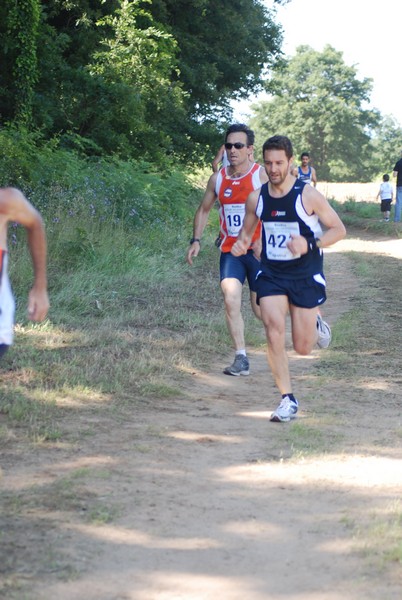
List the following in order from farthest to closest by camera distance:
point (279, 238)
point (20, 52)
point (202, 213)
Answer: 1. point (20, 52)
2. point (202, 213)
3. point (279, 238)

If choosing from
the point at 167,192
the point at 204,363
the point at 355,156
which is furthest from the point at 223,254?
the point at 355,156

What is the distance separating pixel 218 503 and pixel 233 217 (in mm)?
4128

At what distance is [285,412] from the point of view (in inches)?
275

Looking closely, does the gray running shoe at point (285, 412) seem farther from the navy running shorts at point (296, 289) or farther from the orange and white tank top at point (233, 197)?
the orange and white tank top at point (233, 197)

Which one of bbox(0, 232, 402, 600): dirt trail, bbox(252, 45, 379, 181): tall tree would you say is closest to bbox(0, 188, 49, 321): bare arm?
bbox(0, 232, 402, 600): dirt trail

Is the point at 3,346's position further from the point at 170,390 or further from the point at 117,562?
the point at 170,390

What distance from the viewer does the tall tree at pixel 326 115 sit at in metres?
95.1

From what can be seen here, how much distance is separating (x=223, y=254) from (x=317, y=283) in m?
1.99

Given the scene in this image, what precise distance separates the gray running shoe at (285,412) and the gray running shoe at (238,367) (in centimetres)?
175

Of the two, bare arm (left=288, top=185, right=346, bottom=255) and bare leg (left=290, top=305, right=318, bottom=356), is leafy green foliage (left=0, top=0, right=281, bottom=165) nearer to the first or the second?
bare leg (left=290, top=305, right=318, bottom=356)

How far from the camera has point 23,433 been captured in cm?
630

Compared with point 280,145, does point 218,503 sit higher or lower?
lower

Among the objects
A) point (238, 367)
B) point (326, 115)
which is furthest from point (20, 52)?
point (326, 115)

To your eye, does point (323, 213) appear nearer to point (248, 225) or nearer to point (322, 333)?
point (248, 225)
